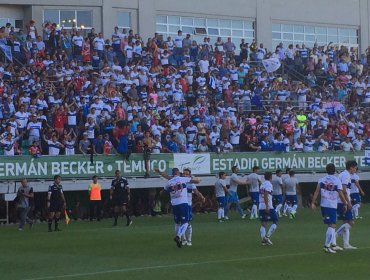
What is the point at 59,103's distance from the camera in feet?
124

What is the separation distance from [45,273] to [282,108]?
28.2 meters

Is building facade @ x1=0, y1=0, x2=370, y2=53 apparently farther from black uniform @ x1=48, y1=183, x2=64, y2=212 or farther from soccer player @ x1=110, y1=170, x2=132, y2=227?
black uniform @ x1=48, y1=183, x2=64, y2=212

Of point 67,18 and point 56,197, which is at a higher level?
point 67,18

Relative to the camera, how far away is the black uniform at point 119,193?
33875 millimetres

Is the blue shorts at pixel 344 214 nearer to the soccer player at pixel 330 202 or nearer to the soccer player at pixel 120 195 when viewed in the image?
the soccer player at pixel 330 202

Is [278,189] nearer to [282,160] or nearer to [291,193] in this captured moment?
[291,193]

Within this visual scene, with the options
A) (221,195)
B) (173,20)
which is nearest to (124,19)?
(173,20)

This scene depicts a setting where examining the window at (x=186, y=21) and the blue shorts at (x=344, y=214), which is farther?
the window at (x=186, y=21)

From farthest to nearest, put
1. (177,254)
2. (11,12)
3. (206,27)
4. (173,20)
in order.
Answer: (206,27) < (173,20) < (11,12) < (177,254)

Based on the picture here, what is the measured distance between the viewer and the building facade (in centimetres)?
4669

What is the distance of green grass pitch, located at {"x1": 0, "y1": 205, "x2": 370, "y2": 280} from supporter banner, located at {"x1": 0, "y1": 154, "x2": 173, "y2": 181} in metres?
3.41

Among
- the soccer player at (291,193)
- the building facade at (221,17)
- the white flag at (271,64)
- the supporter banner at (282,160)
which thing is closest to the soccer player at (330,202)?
the soccer player at (291,193)

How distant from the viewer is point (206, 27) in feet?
171

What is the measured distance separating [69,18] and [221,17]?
948 centimetres
